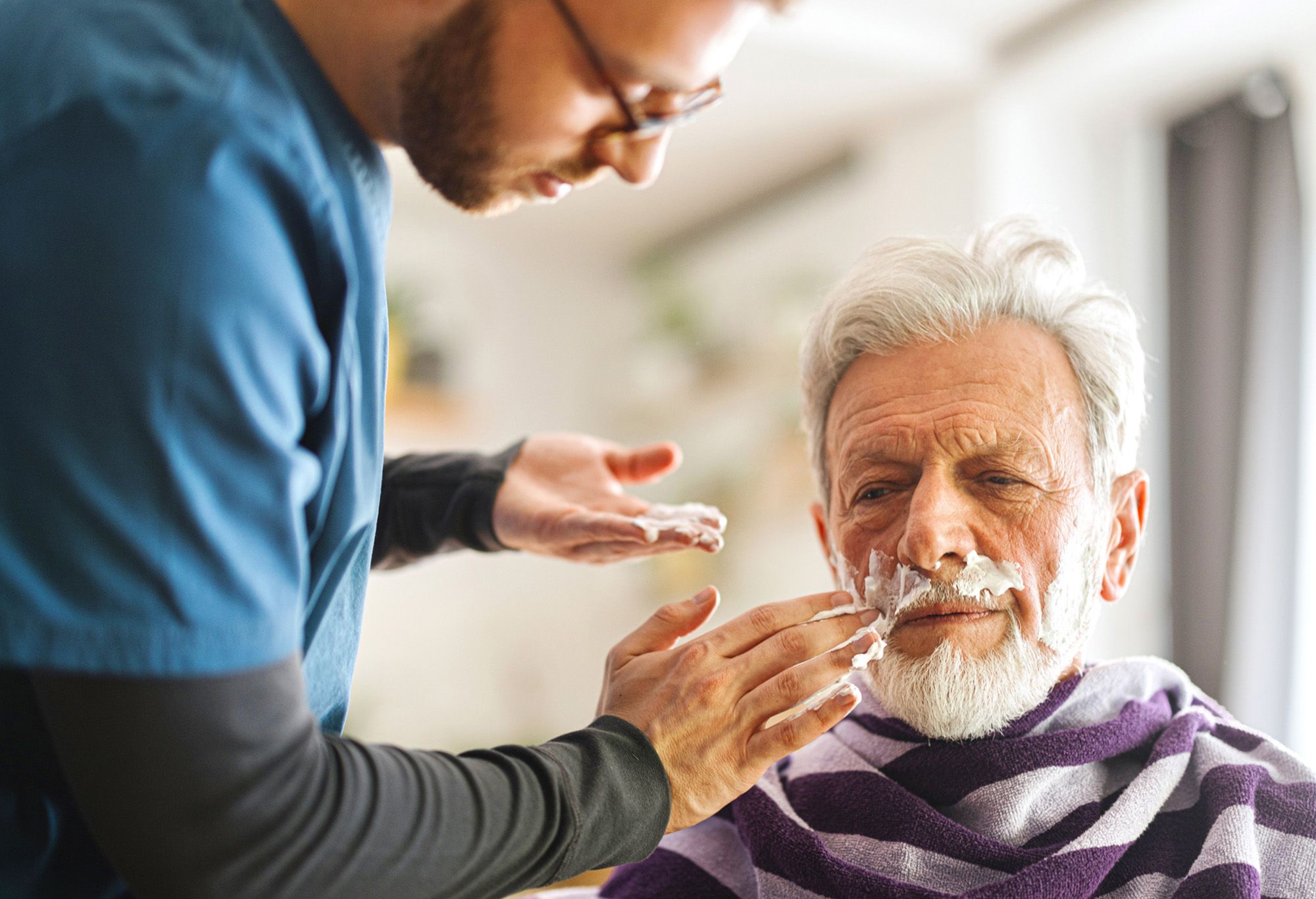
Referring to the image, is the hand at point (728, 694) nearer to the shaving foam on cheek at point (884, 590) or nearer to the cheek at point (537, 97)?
the shaving foam on cheek at point (884, 590)

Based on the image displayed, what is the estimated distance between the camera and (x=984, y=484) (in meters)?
1.37

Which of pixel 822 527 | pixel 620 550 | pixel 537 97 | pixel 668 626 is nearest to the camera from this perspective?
pixel 537 97

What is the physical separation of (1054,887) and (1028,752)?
17cm

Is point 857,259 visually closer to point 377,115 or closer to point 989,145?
point 377,115

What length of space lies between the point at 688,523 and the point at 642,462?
22 centimetres

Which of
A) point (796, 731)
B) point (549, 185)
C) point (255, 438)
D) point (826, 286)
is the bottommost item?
point (796, 731)

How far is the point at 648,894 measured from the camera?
4.71ft

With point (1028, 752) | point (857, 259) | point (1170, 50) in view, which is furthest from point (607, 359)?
point (1028, 752)

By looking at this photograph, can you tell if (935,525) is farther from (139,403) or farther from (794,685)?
(139,403)

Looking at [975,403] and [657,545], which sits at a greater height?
[975,403]

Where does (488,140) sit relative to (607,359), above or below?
above

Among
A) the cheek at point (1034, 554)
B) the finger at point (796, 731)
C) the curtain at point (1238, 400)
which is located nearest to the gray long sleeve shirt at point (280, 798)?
the finger at point (796, 731)

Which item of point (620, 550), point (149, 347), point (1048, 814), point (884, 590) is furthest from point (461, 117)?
point (1048, 814)

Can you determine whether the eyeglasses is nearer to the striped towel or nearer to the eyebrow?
the eyebrow
